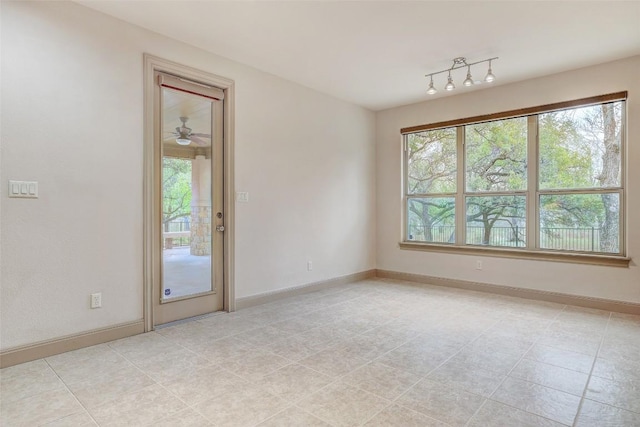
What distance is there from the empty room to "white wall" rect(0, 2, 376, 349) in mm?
16

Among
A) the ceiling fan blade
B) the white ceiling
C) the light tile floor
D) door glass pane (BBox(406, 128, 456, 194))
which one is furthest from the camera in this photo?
door glass pane (BBox(406, 128, 456, 194))

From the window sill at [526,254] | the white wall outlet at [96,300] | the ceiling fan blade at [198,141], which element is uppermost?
the ceiling fan blade at [198,141]

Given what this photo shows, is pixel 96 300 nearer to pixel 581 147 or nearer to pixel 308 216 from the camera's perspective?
pixel 308 216

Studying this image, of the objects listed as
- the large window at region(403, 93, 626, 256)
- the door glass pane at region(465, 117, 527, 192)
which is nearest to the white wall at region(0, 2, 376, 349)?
the large window at region(403, 93, 626, 256)

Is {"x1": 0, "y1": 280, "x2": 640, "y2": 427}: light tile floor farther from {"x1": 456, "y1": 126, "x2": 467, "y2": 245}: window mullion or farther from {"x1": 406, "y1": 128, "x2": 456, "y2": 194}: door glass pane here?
{"x1": 406, "y1": 128, "x2": 456, "y2": 194}: door glass pane

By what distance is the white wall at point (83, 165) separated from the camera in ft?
8.23

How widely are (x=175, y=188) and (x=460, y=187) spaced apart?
149 inches

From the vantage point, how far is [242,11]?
290 cm

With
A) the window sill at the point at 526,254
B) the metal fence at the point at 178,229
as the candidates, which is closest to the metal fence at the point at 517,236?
the window sill at the point at 526,254

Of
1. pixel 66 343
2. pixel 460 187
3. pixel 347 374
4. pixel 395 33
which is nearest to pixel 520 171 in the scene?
pixel 460 187

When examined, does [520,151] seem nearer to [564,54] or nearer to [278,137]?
[564,54]

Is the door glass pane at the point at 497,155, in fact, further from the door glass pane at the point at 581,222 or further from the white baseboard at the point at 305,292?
the white baseboard at the point at 305,292

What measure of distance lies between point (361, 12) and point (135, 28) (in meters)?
1.97

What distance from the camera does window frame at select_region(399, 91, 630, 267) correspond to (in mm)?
3885
